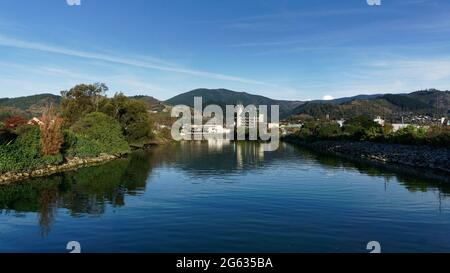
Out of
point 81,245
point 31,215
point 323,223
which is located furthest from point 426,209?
point 31,215

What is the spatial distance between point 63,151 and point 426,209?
109ft

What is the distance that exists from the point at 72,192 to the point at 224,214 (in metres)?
11.2

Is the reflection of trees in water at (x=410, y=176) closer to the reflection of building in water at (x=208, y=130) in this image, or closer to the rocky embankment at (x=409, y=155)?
the rocky embankment at (x=409, y=155)

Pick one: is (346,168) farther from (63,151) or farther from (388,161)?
(63,151)

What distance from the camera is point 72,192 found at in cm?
2681

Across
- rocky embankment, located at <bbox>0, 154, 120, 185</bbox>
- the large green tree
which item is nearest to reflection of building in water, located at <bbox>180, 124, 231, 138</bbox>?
the large green tree

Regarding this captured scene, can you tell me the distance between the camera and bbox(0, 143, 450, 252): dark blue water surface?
51.0ft

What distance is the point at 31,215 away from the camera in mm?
20172

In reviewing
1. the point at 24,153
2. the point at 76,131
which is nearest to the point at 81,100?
the point at 76,131

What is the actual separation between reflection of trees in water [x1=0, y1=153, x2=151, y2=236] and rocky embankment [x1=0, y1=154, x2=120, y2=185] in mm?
1278

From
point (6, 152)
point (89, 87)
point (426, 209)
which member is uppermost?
point (89, 87)

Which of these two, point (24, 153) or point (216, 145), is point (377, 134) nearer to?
point (216, 145)

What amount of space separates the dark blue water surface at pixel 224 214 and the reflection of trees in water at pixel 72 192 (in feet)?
0.18

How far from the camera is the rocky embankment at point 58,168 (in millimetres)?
30719
